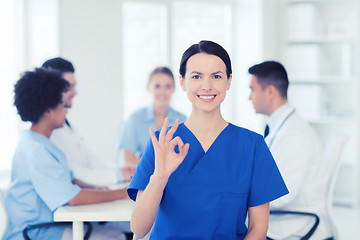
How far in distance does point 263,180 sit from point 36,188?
108cm

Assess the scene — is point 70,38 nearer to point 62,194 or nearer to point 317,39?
point 62,194

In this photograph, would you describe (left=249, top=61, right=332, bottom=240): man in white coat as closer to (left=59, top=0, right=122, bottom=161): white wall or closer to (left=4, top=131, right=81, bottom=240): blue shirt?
(left=4, top=131, right=81, bottom=240): blue shirt

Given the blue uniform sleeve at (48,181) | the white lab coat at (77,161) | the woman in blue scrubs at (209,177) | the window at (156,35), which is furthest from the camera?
the window at (156,35)

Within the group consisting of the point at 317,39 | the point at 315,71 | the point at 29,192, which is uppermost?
the point at 317,39

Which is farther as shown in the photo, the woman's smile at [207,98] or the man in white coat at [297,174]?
the man in white coat at [297,174]

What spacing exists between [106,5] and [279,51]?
1.99 meters

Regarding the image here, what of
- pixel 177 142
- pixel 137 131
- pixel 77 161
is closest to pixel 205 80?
pixel 177 142

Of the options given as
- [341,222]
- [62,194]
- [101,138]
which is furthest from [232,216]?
[341,222]

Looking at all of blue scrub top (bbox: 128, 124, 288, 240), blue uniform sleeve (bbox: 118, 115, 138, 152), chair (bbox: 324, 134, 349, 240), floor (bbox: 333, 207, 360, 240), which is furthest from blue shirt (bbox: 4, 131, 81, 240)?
floor (bbox: 333, 207, 360, 240)

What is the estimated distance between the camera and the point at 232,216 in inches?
62.7

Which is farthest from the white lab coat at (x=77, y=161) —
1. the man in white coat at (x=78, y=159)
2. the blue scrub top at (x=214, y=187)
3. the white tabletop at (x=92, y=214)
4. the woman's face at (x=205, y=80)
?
the woman's face at (x=205, y=80)

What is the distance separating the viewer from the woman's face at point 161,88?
3.41 metres

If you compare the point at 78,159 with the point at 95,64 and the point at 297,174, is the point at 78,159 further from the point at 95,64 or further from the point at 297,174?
the point at 95,64

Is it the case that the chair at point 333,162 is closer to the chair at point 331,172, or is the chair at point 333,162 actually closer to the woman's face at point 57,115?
the chair at point 331,172
